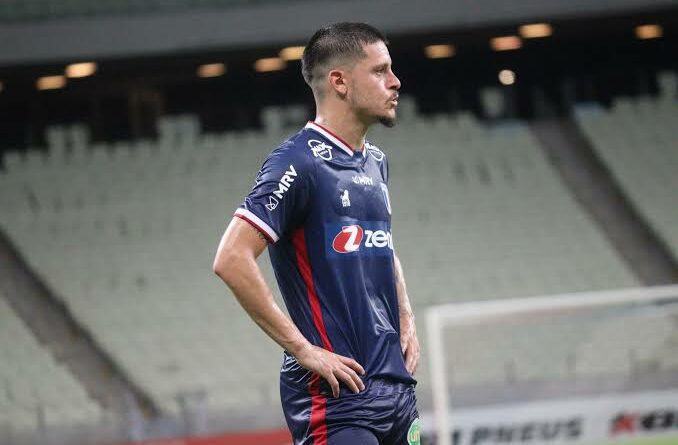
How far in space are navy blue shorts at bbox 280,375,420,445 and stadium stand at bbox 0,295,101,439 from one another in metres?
9.20

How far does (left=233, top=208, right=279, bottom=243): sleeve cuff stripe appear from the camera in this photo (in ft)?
9.92

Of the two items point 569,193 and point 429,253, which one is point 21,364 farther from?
point 569,193

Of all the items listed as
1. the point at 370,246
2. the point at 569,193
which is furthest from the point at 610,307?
the point at 569,193

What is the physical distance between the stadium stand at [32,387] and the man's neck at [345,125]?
927cm

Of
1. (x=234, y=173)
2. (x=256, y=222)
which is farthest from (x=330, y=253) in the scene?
(x=234, y=173)

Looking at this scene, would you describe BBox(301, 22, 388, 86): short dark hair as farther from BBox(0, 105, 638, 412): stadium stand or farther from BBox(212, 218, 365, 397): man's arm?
BBox(0, 105, 638, 412): stadium stand

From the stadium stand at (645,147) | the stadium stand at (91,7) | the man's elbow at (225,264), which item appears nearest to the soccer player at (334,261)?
the man's elbow at (225,264)

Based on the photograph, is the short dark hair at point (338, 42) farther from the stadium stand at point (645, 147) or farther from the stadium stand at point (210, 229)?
the stadium stand at point (645, 147)

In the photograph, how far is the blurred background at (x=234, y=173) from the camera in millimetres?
13195

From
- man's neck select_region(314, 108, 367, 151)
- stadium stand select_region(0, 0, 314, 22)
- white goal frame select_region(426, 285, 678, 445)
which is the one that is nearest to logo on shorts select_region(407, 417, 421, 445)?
man's neck select_region(314, 108, 367, 151)

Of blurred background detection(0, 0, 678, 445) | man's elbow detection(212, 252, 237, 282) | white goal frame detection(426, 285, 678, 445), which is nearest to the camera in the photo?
man's elbow detection(212, 252, 237, 282)

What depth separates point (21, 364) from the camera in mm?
13266

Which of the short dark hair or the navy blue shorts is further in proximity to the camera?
the short dark hair

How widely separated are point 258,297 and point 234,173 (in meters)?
12.6
